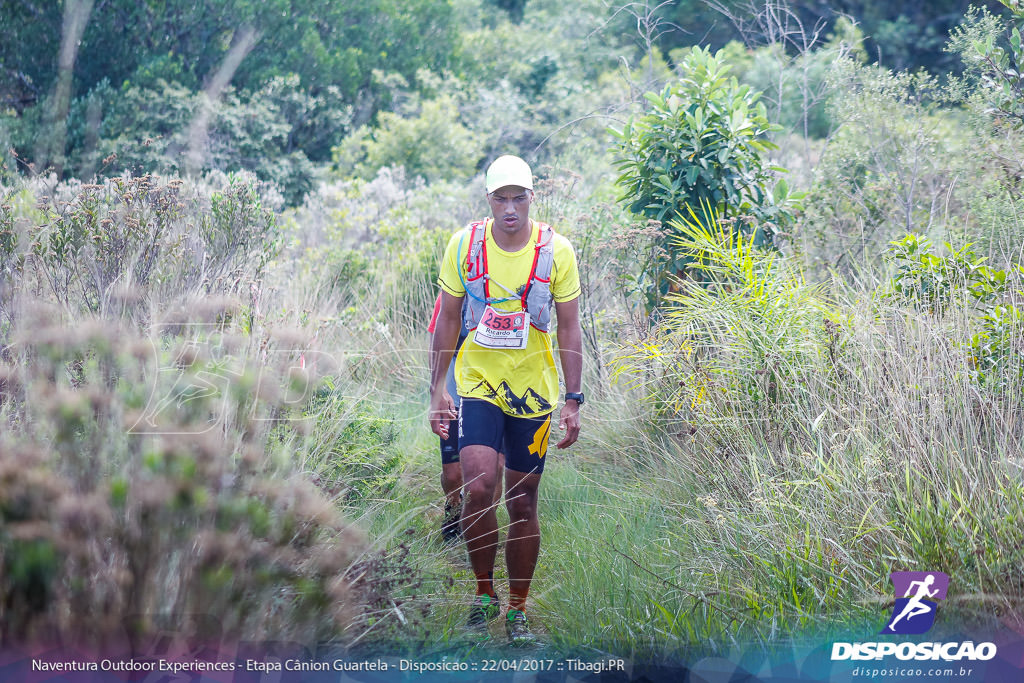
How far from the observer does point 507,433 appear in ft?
13.9

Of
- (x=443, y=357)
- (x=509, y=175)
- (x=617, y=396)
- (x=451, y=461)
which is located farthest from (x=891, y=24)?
(x=443, y=357)

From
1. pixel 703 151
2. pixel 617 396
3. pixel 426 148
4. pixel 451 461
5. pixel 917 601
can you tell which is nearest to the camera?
pixel 917 601

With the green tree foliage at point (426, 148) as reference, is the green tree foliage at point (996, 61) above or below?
below

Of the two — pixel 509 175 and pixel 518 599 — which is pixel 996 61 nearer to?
pixel 509 175

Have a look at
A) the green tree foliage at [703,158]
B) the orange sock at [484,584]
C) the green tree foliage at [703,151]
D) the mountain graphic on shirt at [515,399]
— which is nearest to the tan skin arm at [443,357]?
the mountain graphic on shirt at [515,399]

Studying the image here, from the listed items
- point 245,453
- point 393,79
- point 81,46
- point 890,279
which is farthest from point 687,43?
point 245,453

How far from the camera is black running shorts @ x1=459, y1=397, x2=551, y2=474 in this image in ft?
13.4

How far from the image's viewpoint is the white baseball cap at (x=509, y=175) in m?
4.02

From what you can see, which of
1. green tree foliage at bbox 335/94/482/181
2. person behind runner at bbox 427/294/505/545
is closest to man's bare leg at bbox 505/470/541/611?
person behind runner at bbox 427/294/505/545

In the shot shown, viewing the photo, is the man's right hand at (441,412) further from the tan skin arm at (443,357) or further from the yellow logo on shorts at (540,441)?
the yellow logo on shorts at (540,441)

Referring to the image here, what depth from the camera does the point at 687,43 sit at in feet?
72.3

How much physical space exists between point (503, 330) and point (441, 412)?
580mm

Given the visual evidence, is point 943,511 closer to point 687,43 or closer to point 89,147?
point 89,147

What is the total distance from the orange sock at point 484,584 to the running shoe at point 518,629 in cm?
16
